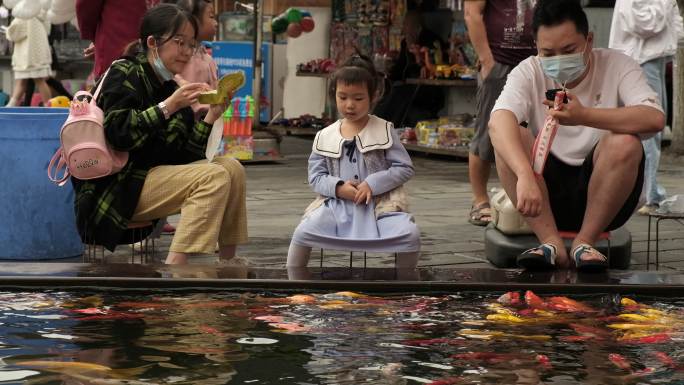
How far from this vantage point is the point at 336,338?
152 inches

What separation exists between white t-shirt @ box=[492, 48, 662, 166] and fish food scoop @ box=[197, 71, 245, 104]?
46.5 inches

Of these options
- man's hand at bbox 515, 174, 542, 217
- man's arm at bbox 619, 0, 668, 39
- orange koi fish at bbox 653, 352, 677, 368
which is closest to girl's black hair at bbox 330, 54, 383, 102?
man's hand at bbox 515, 174, 542, 217

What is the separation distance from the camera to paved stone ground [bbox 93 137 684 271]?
20.8ft

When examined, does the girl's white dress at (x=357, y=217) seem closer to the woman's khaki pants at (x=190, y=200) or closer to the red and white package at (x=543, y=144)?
the woman's khaki pants at (x=190, y=200)

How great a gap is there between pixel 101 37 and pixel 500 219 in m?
2.54

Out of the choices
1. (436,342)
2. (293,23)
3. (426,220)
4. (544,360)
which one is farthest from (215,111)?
(293,23)

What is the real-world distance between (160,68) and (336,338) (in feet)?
7.41

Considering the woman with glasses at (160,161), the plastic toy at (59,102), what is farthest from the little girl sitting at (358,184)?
the plastic toy at (59,102)

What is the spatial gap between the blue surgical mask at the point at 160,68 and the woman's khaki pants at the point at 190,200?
437 mm

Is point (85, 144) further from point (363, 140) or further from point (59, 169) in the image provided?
point (363, 140)

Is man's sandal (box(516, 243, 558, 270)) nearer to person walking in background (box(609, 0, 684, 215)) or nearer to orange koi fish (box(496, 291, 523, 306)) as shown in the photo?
orange koi fish (box(496, 291, 523, 306))

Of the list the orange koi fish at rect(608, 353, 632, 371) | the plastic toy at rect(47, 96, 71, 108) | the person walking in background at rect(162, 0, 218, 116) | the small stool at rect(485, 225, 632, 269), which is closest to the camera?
the orange koi fish at rect(608, 353, 632, 371)

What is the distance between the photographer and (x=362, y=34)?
50.0 ft

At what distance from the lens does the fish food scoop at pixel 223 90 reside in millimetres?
5559
